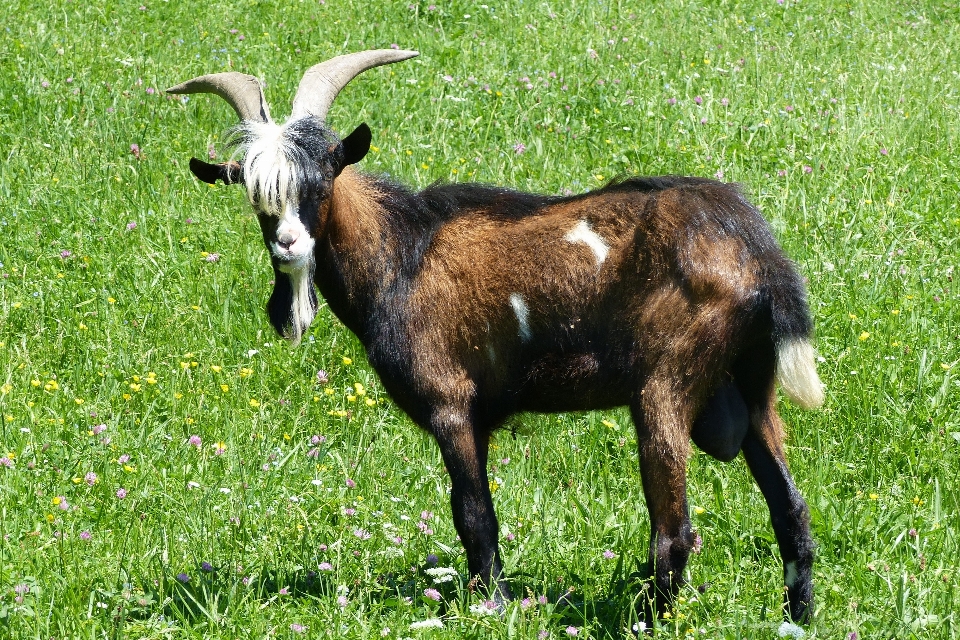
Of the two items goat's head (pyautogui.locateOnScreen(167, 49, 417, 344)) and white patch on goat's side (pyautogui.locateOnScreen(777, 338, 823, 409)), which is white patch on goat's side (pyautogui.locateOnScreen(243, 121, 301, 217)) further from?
white patch on goat's side (pyautogui.locateOnScreen(777, 338, 823, 409))

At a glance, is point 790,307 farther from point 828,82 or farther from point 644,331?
point 828,82

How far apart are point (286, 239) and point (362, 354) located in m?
2.03

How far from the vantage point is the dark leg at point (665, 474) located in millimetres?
3910

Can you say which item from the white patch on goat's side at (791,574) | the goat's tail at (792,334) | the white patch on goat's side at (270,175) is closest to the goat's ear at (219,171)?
the white patch on goat's side at (270,175)

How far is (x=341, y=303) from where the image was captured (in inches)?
176

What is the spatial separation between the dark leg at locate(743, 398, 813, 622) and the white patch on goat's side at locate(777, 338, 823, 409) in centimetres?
30

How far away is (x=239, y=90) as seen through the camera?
452 cm

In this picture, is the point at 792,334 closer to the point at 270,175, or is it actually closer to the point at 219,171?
the point at 270,175

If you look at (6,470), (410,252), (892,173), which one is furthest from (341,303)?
(892,173)

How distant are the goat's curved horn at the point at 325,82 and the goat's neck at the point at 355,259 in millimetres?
294

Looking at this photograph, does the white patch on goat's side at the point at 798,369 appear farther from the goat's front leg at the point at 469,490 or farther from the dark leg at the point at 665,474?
the goat's front leg at the point at 469,490

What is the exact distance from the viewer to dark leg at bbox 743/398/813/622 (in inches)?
165

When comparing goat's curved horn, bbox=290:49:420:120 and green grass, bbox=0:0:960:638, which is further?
goat's curved horn, bbox=290:49:420:120

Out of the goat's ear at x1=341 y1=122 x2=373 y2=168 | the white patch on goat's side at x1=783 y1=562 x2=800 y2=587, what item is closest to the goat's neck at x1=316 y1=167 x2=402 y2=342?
the goat's ear at x1=341 y1=122 x2=373 y2=168
